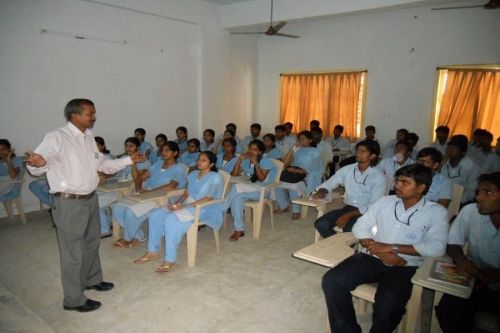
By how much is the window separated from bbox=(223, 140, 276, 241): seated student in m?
4.13

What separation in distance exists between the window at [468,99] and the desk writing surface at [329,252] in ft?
17.4

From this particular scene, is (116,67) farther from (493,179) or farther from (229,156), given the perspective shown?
(493,179)

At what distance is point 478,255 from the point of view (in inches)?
84.4

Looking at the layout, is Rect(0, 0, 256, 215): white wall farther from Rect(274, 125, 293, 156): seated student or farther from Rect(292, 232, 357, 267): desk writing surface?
Rect(292, 232, 357, 267): desk writing surface

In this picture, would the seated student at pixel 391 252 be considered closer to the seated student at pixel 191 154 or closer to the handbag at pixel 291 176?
the handbag at pixel 291 176

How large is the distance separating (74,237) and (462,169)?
4.36 m

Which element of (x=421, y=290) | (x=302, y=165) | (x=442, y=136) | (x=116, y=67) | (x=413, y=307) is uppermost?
(x=116, y=67)

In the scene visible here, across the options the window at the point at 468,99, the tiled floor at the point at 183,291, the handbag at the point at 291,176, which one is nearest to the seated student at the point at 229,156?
the handbag at the point at 291,176

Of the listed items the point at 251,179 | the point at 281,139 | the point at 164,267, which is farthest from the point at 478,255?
the point at 281,139

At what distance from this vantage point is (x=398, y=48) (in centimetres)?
693

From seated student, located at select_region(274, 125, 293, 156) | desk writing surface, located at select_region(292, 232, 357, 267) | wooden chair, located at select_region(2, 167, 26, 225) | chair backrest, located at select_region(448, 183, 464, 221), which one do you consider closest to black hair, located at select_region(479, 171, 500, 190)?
desk writing surface, located at select_region(292, 232, 357, 267)

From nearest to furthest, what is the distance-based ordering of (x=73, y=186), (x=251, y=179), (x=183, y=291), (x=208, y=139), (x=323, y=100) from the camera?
(x=73, y=186) < (x=183, y=291) < (x=251, y=179) < (x=208, y=139) < (x=323, y=100)

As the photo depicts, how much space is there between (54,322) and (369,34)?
727 centimetres

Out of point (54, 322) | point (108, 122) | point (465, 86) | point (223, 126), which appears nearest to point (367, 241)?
point (54, 322)
